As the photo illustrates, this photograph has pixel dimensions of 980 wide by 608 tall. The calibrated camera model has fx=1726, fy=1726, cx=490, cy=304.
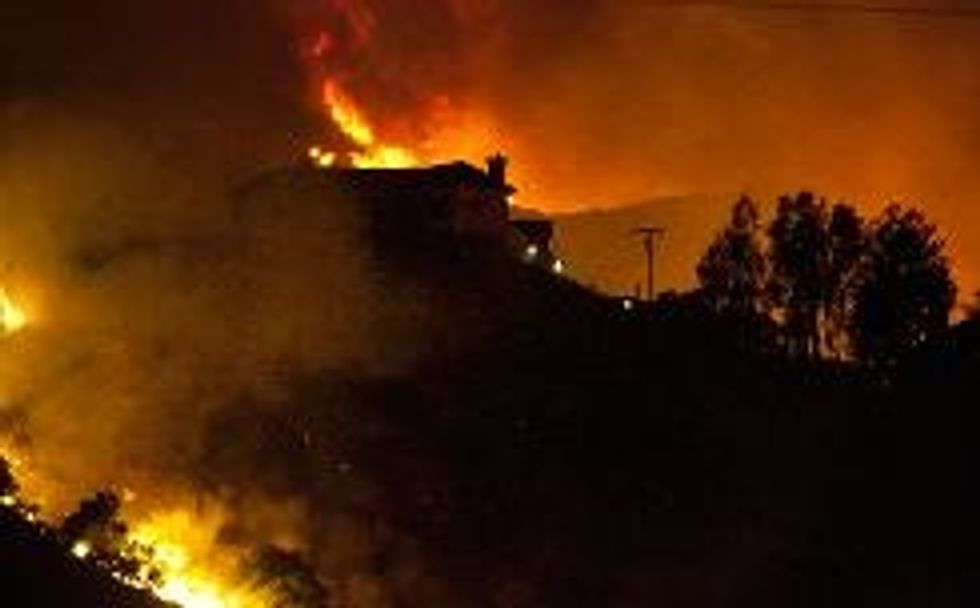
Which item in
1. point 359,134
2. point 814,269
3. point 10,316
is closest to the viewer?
point 10,316

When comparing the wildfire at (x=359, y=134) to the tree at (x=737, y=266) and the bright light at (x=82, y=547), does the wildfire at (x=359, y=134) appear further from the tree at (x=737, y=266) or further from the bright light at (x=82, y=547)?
the bright light at (x=82, y=547)

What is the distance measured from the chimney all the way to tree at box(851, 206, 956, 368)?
11262 mm

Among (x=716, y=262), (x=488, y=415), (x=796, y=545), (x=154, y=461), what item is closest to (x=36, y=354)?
(x=154, y=461)

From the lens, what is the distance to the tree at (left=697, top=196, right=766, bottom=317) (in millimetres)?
56875

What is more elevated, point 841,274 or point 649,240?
point 649,240

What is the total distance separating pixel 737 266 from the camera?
5844cm

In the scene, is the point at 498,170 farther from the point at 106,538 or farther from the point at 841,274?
the point at 106,538

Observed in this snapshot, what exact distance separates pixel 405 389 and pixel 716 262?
1009 inches

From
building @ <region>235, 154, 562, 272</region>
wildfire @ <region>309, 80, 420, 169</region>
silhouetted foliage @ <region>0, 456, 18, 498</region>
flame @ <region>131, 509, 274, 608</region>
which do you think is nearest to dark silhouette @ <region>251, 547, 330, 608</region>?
flame @ <region>131, 509, 274, 608</region>

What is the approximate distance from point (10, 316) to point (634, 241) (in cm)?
3888

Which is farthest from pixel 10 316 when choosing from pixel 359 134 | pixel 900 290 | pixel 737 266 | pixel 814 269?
pixel 737 266

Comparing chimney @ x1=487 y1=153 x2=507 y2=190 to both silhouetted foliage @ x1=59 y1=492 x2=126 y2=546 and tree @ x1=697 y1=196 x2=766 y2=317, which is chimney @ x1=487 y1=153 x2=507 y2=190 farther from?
silhouetted foliage @ x1=59 y1=492 x2=126 y2=546

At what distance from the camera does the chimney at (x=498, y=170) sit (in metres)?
51.4

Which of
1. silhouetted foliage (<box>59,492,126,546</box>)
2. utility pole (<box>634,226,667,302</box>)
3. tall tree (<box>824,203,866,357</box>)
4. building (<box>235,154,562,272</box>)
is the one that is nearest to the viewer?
silhouetted foliage (<box>59,492,126,546</box>)
